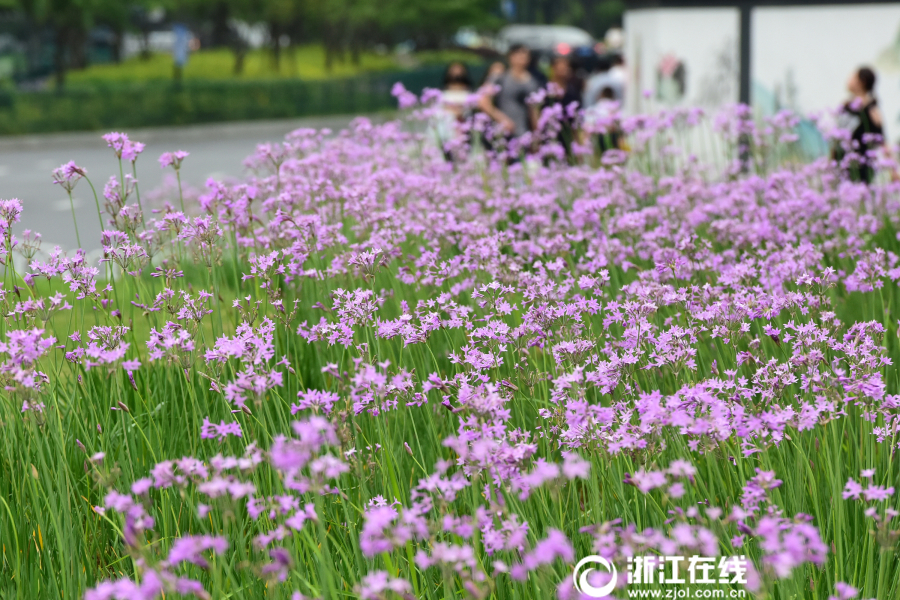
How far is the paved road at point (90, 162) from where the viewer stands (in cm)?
1248

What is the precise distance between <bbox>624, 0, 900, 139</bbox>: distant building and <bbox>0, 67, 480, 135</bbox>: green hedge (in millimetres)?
15405

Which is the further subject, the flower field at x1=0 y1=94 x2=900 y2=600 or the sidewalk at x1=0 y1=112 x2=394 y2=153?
the sidewalk at x1=0 y1=112 x2=394 y2=153

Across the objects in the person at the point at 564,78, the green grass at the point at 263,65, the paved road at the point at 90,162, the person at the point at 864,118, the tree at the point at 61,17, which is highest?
the tree at the point at 61,17

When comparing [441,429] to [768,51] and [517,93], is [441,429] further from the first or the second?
[768,51]

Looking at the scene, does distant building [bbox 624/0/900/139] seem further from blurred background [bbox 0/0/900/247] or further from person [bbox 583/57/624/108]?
person [bbox 583/57/624/108]

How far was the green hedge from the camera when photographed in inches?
891

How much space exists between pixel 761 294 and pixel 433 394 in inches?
43.3

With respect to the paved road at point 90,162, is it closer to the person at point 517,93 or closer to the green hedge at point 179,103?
the green hedge at point 179,103

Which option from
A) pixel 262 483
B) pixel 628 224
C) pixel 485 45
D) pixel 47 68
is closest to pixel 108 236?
pixel 262 483

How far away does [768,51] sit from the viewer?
11133mm

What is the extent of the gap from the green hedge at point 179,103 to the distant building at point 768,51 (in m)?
15.4

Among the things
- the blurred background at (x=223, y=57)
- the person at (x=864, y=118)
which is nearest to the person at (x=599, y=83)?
the blurred background at (x=223, y=57)

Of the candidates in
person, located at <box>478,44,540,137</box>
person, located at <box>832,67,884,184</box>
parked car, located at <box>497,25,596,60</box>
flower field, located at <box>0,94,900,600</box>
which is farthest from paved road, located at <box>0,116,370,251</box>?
parked car, located at <box>497,25,596,60</box>

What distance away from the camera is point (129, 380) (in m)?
3.41
